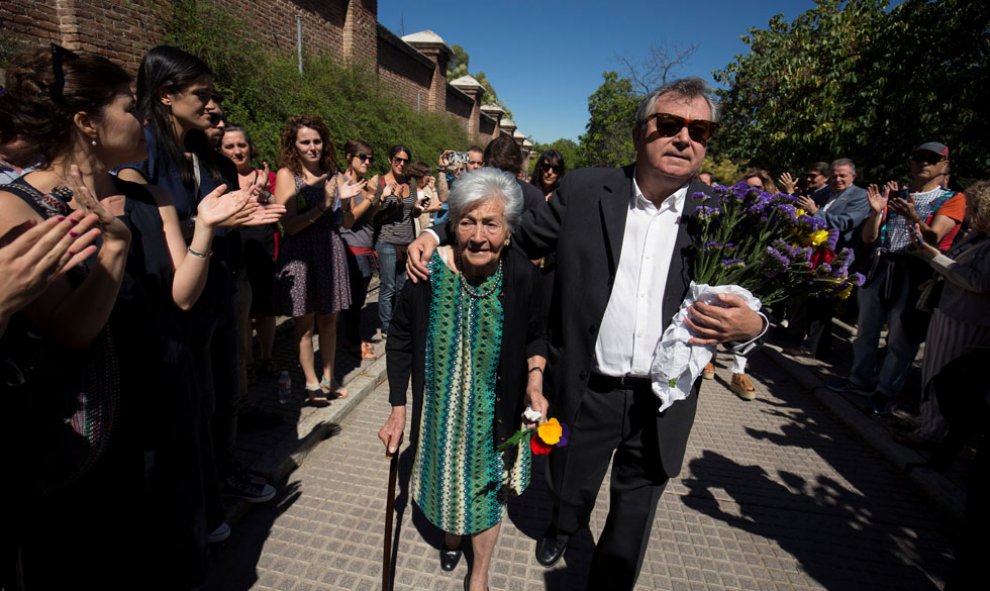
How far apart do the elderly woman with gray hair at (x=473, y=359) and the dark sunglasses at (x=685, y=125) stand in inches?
26.8

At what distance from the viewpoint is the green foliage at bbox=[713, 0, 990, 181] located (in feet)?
26.8

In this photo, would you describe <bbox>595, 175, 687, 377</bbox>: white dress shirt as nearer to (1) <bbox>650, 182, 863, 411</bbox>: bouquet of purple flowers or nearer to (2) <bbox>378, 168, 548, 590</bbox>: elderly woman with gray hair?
(1) <bbox>650, 182, 863, 411</bbox>: bouquet of purple flowers

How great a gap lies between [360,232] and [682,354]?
12.7 feet

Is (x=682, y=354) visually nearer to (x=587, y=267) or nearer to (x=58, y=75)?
(x=587, y=267)

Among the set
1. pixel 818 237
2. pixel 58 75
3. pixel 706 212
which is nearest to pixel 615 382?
pixel 706 212

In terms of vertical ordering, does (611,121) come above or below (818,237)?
above

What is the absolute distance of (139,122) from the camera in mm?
1727

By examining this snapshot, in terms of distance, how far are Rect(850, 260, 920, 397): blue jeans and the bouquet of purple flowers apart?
3.58 meters

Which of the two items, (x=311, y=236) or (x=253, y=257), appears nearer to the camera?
(x=253, y=257)

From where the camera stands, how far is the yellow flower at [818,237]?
1934 mm

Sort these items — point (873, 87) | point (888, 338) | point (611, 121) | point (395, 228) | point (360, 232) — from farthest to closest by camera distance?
point (611, 121) < point (873, 87) < point (395, 228) < point (360, 232) < point (888, 338)

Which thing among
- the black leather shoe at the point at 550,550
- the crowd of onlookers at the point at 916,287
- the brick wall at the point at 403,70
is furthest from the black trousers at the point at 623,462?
the brick wall at the point at 403,70

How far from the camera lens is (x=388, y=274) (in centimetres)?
570

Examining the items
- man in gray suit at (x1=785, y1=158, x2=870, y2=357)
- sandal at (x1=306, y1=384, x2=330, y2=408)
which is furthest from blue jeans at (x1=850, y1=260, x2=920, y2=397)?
sandal at (x1=306, y1=384, x2=330, y2=408)
